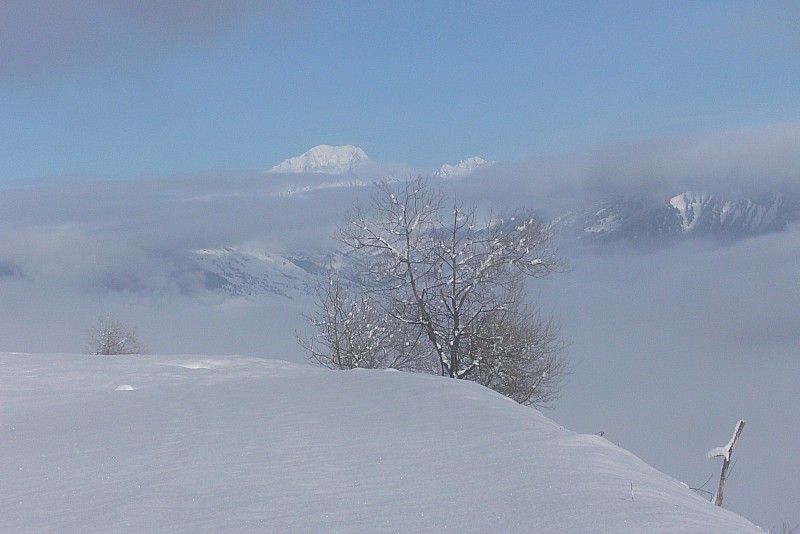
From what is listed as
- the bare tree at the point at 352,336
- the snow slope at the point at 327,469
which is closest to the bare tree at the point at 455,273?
the bare tree at the point at 352,336

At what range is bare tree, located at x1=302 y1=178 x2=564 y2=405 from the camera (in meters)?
18.6

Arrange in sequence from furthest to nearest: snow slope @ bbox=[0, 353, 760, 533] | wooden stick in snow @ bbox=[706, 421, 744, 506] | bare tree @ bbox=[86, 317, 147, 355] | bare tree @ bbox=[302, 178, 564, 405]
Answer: bare tree @ bbox=[86, 317, 147, 355], bare tree @ bbox=[302, 178, 564, 405], wooden stick in snow @ bbox=[706, 421, 744, 506], snow slope @ bbox=[0, 353, 760, 533]

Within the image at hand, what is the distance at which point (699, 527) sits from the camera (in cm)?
313

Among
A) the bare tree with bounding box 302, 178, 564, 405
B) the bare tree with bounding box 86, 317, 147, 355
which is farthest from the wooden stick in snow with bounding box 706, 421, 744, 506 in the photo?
the bare tree with bounding box 86, 317, 147, 355

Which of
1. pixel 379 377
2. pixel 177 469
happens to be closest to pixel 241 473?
pixel 177 469

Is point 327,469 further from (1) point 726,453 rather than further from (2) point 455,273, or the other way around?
(2) point 455,273

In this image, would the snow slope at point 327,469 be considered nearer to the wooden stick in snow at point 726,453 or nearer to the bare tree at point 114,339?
the wooden stick in snow at point 726,453

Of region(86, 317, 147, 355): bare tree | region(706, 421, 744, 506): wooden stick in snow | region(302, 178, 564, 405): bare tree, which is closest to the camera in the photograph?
region(706, 421, 744, 506): wooden stick in snow

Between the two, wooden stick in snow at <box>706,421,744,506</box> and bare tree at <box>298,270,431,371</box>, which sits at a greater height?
wooden stick in snow at <box>706,421,744,506</box>

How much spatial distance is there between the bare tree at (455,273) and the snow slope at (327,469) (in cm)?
1127

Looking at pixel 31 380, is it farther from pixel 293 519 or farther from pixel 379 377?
pixel 293 519

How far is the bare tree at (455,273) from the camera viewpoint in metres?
18.6

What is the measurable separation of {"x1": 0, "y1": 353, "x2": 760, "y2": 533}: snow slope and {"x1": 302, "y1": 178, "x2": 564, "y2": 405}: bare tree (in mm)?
11271

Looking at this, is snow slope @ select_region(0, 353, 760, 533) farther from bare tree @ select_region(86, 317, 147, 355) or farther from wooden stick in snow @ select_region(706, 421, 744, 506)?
bare tree @ select_region(86, 317, 147, 355)
